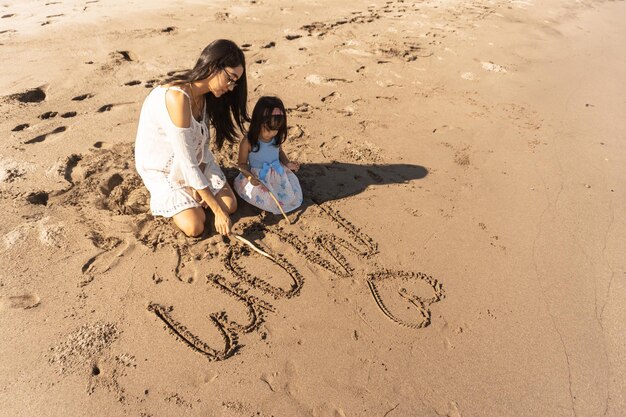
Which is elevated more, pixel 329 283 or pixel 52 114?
pixel 52 114

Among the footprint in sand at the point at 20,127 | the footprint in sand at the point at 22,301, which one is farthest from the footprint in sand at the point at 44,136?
the footprint in sand at the point at 22,301

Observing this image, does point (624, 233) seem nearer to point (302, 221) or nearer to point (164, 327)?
point (302, 221)

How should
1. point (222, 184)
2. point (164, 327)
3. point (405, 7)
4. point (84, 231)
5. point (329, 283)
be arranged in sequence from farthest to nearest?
1. point (405, 7)
2. point (222, 184)
3. point (84, 231)
4. point (329, 283)
5. point (164, 327)

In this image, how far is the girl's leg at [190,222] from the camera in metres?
2.79

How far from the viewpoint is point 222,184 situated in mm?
3062

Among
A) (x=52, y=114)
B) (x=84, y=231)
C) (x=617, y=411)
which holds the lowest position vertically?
(x=617, y=411)

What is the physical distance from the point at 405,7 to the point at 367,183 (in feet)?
17.3

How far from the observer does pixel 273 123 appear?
291cm

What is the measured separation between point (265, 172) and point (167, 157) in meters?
0.70

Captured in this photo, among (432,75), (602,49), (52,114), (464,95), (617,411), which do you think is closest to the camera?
(617,411)

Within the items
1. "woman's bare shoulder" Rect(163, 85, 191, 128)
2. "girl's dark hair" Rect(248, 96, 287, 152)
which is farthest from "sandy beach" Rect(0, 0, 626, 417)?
"woman's bare shoulder" Rect(163, 85, 191, 128)

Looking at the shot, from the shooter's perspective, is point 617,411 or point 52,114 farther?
point 52,114

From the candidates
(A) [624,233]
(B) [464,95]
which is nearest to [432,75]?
(B) [464,95]

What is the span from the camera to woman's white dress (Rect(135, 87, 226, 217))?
2.59 m
